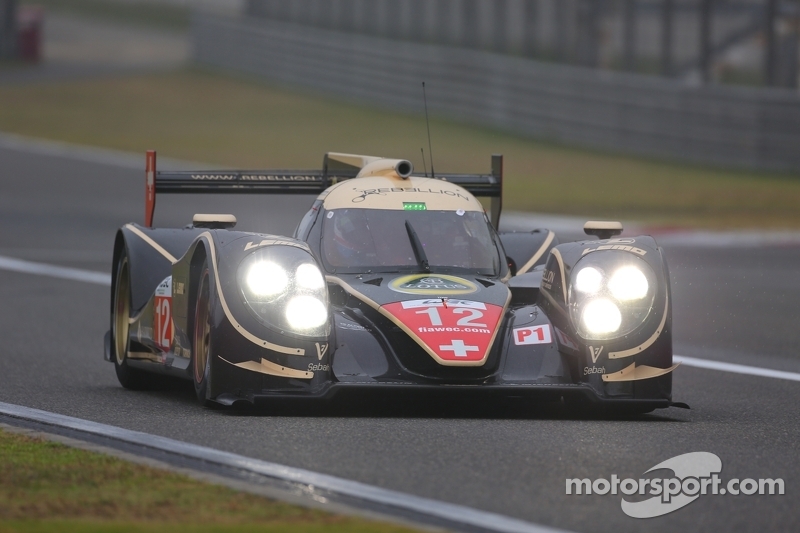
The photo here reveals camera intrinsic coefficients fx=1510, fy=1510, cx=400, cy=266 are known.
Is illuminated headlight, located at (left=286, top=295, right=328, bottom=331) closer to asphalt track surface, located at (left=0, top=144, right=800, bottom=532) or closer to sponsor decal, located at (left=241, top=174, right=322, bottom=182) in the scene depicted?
asphalt track surface, located at (left=0, top=144, right=800, bottom=532)

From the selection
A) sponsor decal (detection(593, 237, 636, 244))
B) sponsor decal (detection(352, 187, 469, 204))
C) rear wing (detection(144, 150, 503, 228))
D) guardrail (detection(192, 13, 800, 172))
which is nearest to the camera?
sponsor decal (detection(593, 237, 636, 244))

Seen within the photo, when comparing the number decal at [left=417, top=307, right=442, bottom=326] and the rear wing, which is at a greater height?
the rear wing

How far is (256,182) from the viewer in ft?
33.8

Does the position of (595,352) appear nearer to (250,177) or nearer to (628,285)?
(628,285)

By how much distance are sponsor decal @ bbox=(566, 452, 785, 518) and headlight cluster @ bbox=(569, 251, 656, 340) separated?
1.65 metres

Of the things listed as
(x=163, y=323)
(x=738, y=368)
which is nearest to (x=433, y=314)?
(x=163, y=323)

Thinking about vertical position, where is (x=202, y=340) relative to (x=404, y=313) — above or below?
below

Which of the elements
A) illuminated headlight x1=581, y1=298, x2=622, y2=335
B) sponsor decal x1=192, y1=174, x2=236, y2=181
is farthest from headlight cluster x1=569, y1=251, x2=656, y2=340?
sponsor decal x1=192, y1=174, x2=236, y2=181

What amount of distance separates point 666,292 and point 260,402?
2227mm

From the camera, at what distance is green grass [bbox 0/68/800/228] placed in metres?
23.5

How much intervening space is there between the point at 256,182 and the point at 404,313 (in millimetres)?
2893

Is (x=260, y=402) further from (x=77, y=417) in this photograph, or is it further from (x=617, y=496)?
(x=617, y=496)

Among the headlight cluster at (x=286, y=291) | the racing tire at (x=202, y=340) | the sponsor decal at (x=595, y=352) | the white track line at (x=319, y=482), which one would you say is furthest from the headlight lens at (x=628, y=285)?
the white track line at (x=319, y=482)

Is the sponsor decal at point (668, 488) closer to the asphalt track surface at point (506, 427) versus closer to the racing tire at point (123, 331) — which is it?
the asphalt track surface at point (506, 427)
